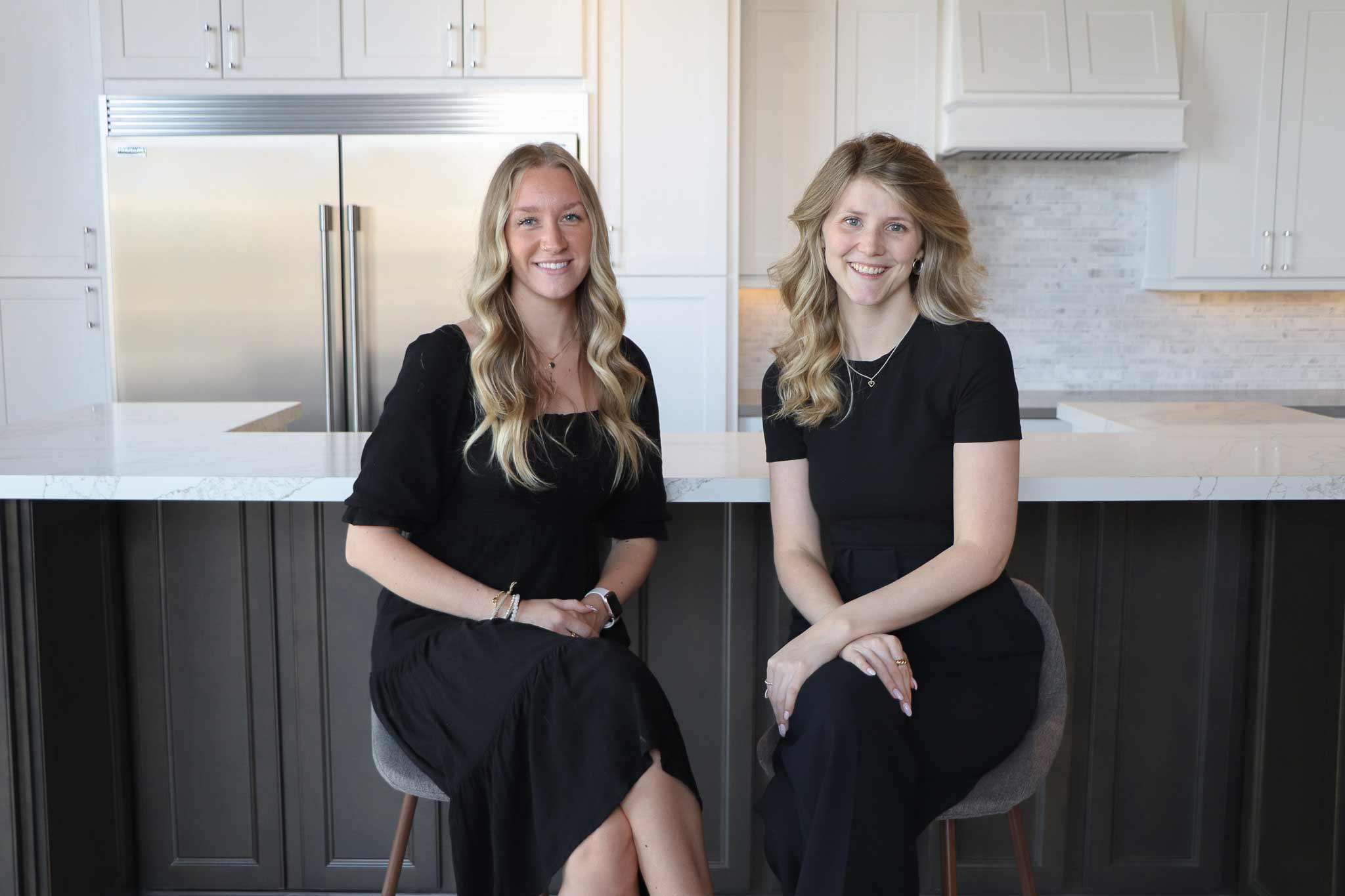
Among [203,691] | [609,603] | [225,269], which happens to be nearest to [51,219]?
[225,269]

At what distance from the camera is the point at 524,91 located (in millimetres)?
3814

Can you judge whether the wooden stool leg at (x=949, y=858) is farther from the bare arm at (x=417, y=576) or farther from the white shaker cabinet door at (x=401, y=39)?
the white shaker cabinet door at (x=401, y=39)

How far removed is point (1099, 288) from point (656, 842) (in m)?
3.64

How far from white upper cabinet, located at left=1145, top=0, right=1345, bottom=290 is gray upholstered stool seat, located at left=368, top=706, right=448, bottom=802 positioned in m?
3.54

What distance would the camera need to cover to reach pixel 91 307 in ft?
13.5

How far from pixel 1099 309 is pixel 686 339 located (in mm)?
1687

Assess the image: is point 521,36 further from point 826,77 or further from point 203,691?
point 203,691

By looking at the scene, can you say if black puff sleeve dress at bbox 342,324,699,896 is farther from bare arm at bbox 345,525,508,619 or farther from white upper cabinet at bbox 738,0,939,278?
white upper cabinet at bbox 738,0,939,278

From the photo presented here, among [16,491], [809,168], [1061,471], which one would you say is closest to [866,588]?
[1061,471]

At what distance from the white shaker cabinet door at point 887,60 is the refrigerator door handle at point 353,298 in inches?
65.5

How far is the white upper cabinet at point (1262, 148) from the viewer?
162 inches

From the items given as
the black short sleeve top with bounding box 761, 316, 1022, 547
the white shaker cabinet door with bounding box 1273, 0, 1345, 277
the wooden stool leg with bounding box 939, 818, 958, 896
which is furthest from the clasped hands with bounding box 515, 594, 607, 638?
the white shaker cabinet door with bounding box 1273, 0, 1345, 277

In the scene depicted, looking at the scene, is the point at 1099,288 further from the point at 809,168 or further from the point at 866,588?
the point at 866,588

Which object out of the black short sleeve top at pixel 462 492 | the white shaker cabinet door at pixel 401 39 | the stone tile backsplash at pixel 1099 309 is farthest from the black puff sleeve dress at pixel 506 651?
the stone tile backsplash at pixel 1099 309
